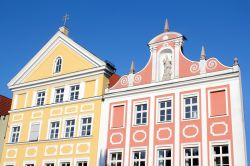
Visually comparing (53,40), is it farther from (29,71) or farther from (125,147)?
(125,147)

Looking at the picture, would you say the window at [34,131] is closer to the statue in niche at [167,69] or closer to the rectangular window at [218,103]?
the statue in niche at [167,69]

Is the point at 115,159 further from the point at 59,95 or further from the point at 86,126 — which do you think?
the point at 59,95

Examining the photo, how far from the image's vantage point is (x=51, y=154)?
A: 2881cm

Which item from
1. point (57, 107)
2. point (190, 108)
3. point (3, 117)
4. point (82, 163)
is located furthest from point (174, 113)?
point (3, 117)

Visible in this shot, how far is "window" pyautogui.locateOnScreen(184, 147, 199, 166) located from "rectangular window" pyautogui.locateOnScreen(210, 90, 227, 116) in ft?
7.71

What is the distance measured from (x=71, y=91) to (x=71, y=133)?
3.38 m

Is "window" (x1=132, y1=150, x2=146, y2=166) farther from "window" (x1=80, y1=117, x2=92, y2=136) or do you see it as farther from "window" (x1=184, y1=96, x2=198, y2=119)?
"window" (x1=80, y1=117, x2=92, y2=136)

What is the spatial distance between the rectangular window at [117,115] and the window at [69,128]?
3.44 metres

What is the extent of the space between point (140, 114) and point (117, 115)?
1790mm

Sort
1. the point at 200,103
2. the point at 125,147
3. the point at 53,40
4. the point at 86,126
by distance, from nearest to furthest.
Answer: the point at 200,103 < the point at 125,147 < the point at 86,126 < the point at 53,40

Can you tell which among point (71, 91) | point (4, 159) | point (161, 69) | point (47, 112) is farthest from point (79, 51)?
point (4, 159)

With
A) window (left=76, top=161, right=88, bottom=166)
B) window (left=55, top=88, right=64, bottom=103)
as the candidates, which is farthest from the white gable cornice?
window (left=76, top=161, right=88, bottom=166)

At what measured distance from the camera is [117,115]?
27.1 metres

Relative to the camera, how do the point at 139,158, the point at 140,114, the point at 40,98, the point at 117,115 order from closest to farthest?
the point at 139,158 → the point at 140,114 → the point at 117,115 → the point at 40,98
